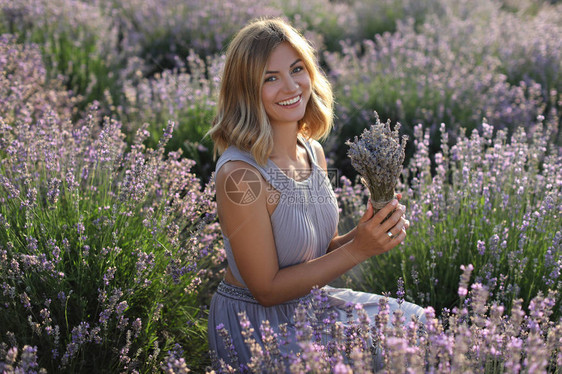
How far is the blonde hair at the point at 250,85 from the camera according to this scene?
2129mm

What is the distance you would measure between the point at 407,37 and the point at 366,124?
1.90 metres

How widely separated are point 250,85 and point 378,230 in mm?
759

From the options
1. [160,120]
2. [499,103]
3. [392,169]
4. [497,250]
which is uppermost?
[499,103]

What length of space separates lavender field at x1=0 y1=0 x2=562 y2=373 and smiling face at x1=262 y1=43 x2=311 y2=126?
0.56 meters

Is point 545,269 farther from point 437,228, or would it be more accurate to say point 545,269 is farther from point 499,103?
point 499,103

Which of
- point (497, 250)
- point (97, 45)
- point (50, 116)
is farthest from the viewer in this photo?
point (97, 45)

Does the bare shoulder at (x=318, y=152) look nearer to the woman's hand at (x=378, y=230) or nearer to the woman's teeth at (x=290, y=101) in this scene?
the woman's teeth at (x=290, y=101)

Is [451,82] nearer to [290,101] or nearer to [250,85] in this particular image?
[290,101]

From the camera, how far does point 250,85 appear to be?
215 centimetres

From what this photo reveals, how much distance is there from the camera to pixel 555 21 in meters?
7.48

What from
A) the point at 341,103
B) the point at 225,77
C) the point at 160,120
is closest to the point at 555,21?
the point at 341,103

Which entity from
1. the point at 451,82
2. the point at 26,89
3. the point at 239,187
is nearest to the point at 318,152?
the point at 239,187

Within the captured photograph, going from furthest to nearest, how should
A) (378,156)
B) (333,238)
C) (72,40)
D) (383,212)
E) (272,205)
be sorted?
(72,40), (333,238), (272,205), (383,212), (378,156)

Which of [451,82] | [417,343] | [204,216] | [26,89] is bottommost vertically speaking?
[417,343]
